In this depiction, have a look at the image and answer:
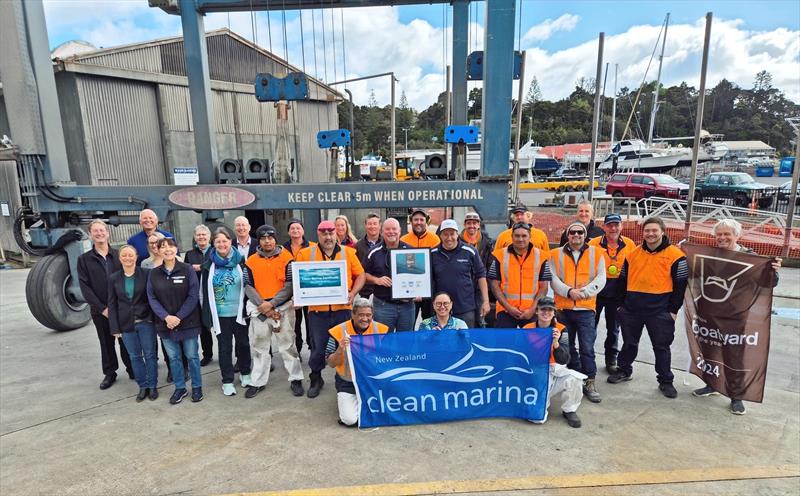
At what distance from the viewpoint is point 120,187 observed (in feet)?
20.1

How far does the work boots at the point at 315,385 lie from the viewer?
4.61 m

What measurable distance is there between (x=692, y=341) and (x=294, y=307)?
4034 mm

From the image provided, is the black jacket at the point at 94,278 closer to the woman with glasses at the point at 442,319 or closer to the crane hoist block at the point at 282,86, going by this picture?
the crane hoist block at the point at 282,86

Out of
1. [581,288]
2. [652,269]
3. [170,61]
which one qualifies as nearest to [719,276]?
[652,269]

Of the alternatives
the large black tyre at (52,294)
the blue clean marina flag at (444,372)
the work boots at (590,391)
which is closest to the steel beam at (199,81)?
the large black tyre at (52,294)

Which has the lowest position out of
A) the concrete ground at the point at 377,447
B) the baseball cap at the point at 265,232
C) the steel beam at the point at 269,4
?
the concrete ground at the point at 377,447

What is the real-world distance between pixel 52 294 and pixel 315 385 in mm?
4537

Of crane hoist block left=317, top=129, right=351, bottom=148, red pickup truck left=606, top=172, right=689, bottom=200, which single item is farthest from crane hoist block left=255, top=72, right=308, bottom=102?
red pickup truck left=606, top=172, right=689, bottom=200

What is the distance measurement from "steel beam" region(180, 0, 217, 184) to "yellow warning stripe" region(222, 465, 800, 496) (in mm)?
5388

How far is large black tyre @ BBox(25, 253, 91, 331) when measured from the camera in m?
6.37

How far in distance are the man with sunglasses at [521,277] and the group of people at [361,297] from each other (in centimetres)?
1

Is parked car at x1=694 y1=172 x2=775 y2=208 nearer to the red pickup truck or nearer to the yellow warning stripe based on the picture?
the red pickup truck

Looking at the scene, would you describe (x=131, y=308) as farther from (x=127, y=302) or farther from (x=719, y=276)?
(x=719, y=276)

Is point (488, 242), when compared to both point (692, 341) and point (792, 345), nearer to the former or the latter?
point (692, 341)
